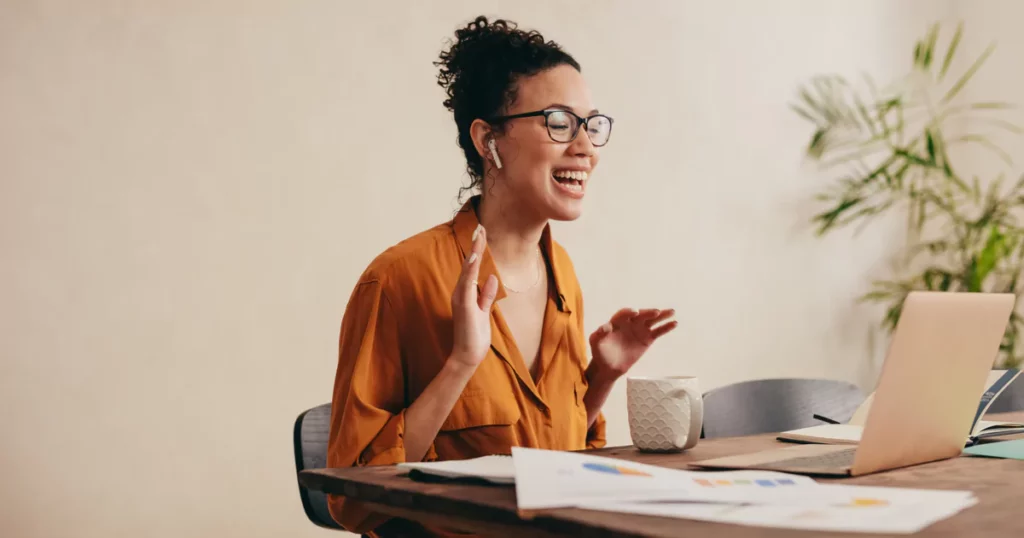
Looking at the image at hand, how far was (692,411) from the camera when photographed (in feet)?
4.25

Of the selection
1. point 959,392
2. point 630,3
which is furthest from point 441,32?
point 959,392

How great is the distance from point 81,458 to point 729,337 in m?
2.50

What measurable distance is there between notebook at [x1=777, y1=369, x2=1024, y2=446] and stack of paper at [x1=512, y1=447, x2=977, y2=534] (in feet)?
1.57

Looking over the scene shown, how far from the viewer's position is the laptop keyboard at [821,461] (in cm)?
112

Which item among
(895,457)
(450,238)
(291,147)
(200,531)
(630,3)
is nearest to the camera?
(895,457)

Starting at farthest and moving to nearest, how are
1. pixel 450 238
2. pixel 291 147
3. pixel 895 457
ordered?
pixel 291 147 < pixel 450 238 < pixel 895 457

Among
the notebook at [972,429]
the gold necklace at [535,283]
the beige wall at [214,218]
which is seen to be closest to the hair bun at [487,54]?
the gold necklace at [535,283]

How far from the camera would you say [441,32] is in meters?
3.10

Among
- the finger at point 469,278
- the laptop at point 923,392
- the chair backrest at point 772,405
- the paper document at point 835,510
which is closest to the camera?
the paper document at point 835,510

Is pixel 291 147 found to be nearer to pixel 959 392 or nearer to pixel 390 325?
pixel 390 325

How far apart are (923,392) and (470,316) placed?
2.00ft

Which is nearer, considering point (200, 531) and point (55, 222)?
point (55, 222)

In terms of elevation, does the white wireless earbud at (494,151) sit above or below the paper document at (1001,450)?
above

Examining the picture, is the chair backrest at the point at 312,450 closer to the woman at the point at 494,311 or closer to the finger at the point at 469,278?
the woman at the point at 494,311
